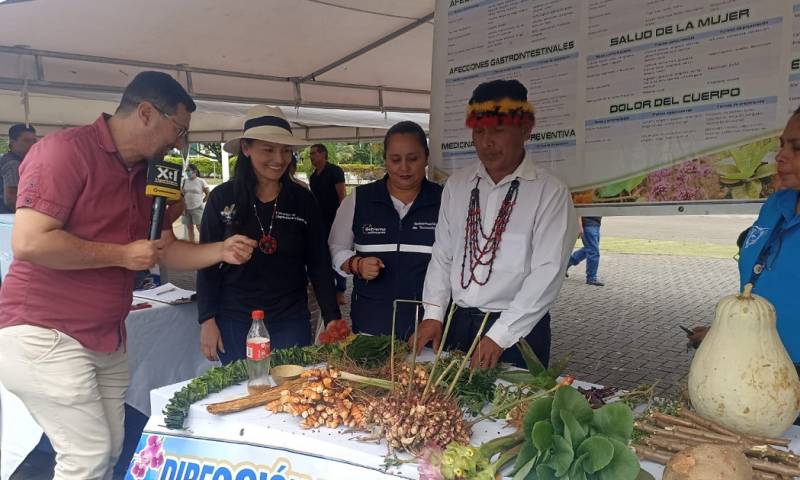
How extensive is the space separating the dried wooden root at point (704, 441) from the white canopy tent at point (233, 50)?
11.2ft

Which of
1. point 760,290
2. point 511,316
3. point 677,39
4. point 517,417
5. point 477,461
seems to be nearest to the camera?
point 477,461

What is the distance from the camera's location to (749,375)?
4.43 ft

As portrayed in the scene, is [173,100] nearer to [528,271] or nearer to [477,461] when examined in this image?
[528,271]

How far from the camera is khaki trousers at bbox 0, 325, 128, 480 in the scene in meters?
2.03

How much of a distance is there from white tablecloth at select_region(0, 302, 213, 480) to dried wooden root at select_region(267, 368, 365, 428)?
7.06ft

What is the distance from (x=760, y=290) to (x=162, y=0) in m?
3.77

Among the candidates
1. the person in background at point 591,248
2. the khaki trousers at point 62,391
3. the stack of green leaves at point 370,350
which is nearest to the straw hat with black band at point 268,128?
the stack of green leaves at point 370,350

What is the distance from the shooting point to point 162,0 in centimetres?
373

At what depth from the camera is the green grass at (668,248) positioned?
41.0 feet

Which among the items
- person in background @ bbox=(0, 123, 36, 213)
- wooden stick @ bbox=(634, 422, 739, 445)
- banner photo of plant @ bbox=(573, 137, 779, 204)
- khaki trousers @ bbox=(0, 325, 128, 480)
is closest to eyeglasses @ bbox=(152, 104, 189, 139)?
khaki trousers @ bbox=(0, 325, 128, 480)

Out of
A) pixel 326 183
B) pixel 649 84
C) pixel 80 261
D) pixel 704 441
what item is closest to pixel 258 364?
pixel 80 261

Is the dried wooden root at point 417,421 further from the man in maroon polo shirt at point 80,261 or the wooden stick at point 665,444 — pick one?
the man in maroon polo shirt at point 80,261

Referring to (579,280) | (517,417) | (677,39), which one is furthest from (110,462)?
(579,280)

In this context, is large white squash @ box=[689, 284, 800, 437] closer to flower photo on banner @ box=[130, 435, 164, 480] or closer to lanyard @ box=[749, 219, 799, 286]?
lanyard @ box=[749, 219, 799, 286]
